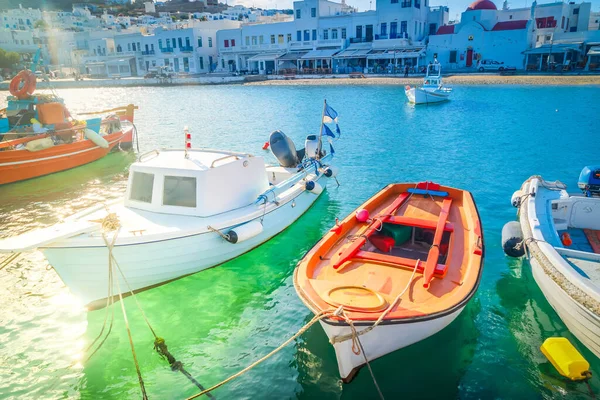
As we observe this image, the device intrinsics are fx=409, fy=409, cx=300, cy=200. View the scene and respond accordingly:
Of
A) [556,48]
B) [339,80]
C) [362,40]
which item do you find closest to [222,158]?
[339,80]

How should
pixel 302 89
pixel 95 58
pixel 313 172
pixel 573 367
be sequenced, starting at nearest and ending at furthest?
pixel 573 367
pixel 313 172
pixel 302 89
pixel 95 58

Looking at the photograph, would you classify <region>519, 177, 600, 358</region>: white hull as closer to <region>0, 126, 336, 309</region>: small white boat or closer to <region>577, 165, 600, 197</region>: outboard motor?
<region>577, 165, 600, 197</region>: outboard motor

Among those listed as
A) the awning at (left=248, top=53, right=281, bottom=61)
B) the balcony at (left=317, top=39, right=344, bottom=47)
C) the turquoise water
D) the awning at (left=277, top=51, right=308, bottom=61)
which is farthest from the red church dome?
the turquoise water

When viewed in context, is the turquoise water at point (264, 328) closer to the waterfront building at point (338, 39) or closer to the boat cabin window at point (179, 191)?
the boat cabin window at point (179, 191)

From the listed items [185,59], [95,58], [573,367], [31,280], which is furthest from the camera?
[95,58]

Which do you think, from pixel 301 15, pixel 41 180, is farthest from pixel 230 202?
pixel 301 15

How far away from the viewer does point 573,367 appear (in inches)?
244

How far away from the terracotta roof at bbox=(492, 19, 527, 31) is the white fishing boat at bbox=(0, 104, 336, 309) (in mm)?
60028

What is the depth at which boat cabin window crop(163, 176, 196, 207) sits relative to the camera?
9.24 meters

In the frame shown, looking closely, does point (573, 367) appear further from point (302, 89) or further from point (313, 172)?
point (302, 89)

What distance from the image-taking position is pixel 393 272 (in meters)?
7.37

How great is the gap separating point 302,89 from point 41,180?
43350mm

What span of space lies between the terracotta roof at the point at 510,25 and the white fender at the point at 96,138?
191 ft

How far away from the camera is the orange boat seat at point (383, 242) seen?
8.73 m
